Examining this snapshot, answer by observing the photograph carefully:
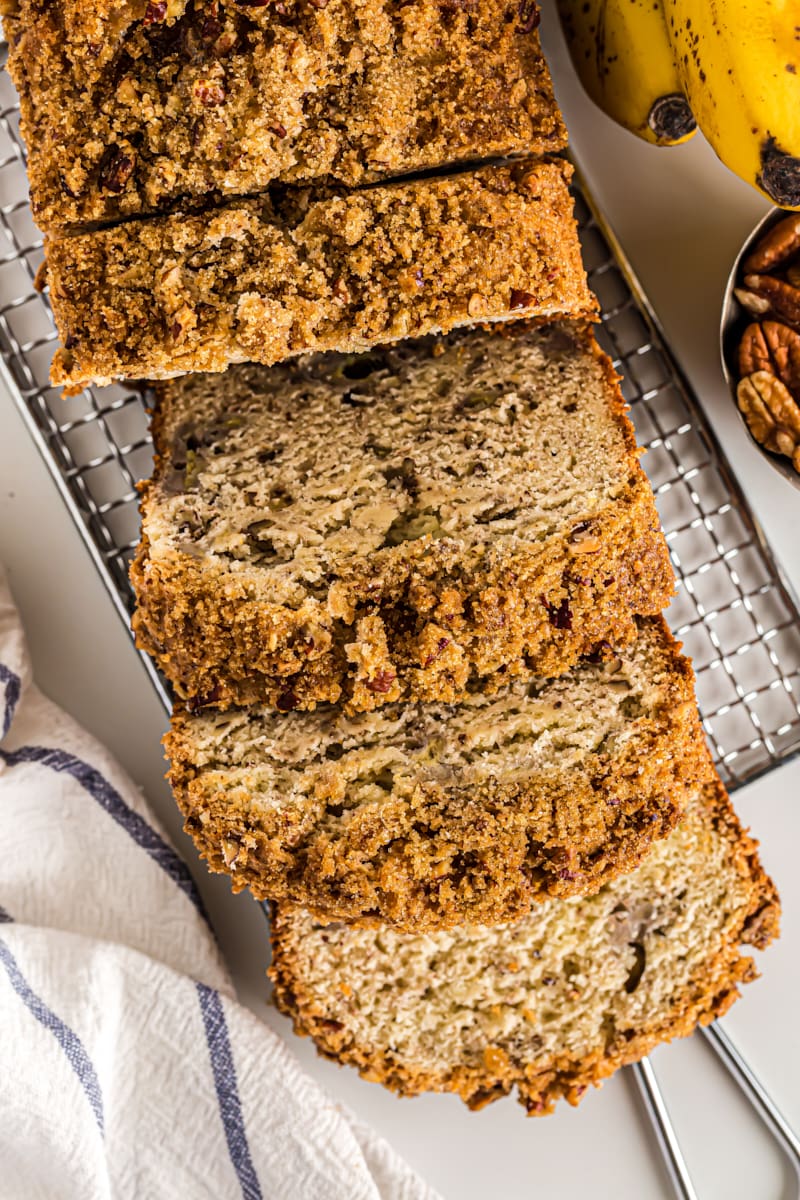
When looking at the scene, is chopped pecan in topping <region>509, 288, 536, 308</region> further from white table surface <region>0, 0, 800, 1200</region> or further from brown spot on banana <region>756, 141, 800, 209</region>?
white table surface <region>0, 0, 800, 1200</region>

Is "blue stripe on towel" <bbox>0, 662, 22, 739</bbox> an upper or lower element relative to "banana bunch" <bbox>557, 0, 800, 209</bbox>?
lower

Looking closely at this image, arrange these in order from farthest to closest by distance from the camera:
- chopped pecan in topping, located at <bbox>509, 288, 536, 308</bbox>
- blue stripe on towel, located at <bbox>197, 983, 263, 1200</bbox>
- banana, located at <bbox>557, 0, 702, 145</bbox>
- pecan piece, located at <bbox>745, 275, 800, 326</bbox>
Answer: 1. blue stripe on towel, located at <bbox>197, 983, 263, 1200</bbox>
2. pecan piece, located at <bbox>745, 275, 800, 326</bbox>
3. banana, located at <bbox>557, 0, 702, 145</bbox>
4. chopped pecan in topping, located at <bbox>509, 288, 536, 308</bbox>

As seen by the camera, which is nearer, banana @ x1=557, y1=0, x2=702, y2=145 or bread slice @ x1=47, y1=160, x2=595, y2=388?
bread slice @ x1=47, y1=160, x2=595, y2=388

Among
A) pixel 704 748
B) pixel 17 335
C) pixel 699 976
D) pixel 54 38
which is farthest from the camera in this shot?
pixel 17 335

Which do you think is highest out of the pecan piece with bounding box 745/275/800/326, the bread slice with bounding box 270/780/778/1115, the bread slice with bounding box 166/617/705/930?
the pecan piece with bounding box 745/275/800/326

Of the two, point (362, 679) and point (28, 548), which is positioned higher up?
point (28, 548)

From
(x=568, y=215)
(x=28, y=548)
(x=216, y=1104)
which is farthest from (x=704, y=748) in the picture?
(x=28, y=548)

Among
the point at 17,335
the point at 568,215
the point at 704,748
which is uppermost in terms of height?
the point at 17,335

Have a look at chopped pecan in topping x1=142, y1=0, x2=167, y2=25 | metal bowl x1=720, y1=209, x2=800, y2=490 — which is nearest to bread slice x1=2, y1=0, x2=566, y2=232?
chopped pecan in topping x1=142, y1=0, x2=167, y2=25

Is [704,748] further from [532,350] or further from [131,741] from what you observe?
[131,741]
